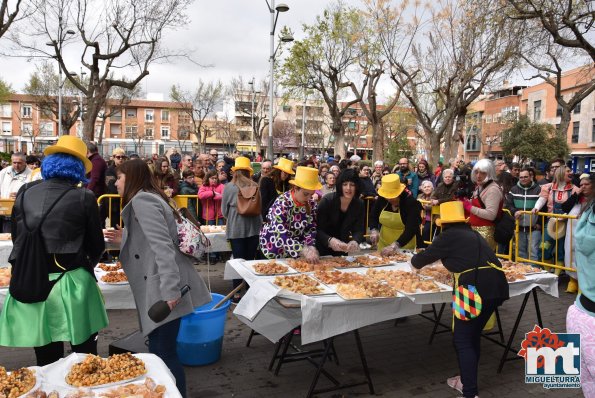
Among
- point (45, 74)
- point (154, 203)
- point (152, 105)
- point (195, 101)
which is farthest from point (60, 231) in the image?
point (152, 105)

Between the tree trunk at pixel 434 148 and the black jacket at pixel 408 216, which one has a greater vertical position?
the tree trunk at pixel 434 148

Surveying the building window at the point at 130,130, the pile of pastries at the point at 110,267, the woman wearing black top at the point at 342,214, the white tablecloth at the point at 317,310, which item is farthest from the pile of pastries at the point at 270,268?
the building window at the point at 130,130

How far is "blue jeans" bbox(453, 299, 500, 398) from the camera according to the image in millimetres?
3469

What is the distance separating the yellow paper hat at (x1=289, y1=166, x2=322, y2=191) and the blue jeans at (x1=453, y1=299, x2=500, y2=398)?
1.65 meters

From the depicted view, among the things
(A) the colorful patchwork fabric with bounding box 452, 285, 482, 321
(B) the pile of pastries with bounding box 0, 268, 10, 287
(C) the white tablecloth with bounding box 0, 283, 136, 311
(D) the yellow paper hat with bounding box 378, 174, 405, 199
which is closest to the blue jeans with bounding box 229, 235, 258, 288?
(D) the yellow paper hat with bounding box 378, 174, 405, 199

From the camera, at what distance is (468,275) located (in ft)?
11.2

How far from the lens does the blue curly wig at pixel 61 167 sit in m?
2.79

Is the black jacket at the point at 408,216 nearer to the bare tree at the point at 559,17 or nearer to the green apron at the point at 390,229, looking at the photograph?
the green apron at the point at 390,229

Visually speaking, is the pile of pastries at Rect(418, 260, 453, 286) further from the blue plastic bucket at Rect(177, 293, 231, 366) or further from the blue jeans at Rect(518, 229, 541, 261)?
the blue jeans at Rect(518, 229, 541, 261)

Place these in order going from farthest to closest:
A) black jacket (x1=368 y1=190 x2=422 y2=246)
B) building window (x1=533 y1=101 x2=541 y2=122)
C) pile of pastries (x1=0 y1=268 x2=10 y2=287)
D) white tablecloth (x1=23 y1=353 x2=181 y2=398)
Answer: building window (x1=533 y1=101 x2=541 y2=122) < black jacket (x1=368 y1=190 x2=422 y2=246) < pile of pastries (x1=0 y1=268 x2=10 y2=287) < white tablecloth (x1=23 y1=353 x2=181 y2=398)

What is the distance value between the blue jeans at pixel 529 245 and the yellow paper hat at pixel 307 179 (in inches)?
190

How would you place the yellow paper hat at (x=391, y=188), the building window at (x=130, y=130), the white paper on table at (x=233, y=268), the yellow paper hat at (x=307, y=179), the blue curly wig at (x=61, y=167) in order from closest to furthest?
the blue curly wig at (x=61, y=167)
the yellow paper hat at (x=307, y=179)
the white paper on table at (x=233, y=268)
the yellow paper hat at (x=391, y=188)
the building window at (x=130, y=130)

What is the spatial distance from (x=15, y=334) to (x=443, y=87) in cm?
2164

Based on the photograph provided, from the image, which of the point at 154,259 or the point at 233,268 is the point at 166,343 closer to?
the point at 154,259
